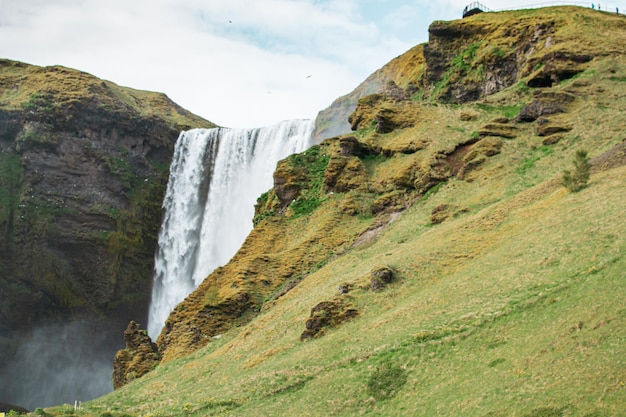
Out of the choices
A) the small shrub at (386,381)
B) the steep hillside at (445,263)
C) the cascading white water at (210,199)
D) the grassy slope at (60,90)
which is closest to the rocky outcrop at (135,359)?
the steep hillside at (445,263)

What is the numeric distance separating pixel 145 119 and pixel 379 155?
3923cm

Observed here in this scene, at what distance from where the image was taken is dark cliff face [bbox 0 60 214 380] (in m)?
69.4

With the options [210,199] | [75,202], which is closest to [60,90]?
[75,202]

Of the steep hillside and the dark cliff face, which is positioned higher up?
the dark cliff face

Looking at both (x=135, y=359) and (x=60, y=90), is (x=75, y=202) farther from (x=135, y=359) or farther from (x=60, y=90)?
(x=135, y=359)

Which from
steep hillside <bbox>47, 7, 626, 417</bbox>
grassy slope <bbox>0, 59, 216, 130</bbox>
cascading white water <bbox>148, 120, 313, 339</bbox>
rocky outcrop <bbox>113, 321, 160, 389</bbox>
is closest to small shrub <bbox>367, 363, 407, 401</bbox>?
steep hillside <bbox>47, 7, 626, 417</bbox>

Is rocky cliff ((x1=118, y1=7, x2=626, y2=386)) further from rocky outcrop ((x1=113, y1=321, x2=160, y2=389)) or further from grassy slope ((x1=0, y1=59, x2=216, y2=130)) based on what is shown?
grassy slope ((x1=0, y1=59, x2=216, y2=130))

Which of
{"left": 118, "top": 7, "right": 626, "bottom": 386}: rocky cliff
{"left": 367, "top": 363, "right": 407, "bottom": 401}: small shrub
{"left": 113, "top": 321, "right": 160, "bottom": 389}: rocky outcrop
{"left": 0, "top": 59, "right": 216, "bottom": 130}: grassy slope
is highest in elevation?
{"left": 0, "top": 59, "right": 216, "bottom": 130}: grassy slope

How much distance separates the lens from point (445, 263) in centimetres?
2748

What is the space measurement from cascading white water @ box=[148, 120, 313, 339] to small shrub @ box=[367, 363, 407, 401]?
1615 inches

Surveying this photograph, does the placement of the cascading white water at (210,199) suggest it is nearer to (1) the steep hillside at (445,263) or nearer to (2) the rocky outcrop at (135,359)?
(1) the steep hillside at (445,263)

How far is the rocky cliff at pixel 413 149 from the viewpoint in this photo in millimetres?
37000

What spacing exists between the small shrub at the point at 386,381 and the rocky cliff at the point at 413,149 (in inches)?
307

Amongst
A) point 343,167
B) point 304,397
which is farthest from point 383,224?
Answer: point 304,397
